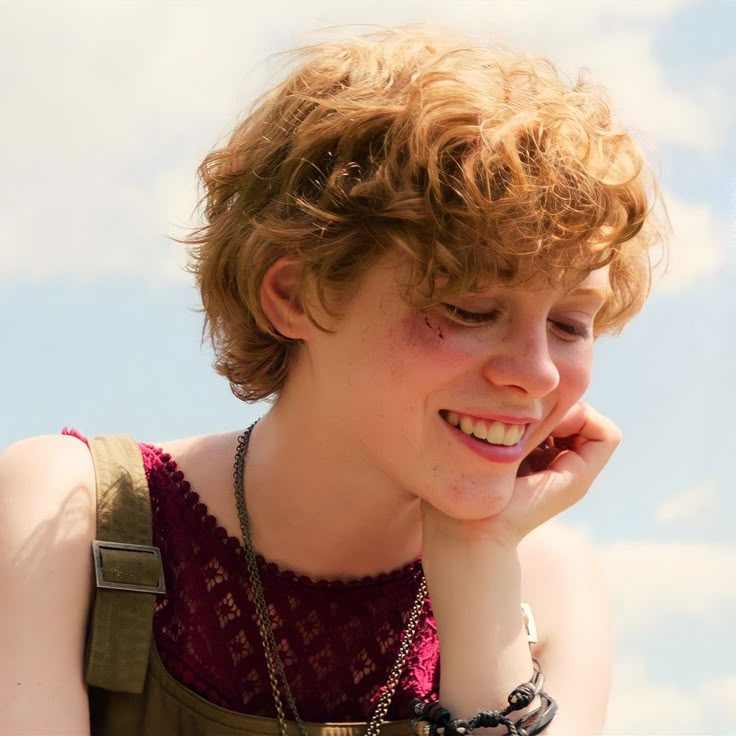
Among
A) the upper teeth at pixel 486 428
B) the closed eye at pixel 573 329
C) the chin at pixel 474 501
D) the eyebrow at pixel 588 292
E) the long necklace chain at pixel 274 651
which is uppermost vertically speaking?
the eyebrow at pixel 588 292

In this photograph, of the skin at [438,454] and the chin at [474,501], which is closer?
the skin at [438,454]

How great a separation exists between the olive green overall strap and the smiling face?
55 cm

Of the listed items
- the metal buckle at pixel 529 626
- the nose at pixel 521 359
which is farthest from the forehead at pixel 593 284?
the metal buckle at pixel 529 626

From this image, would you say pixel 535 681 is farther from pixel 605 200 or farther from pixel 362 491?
pixel 605 200

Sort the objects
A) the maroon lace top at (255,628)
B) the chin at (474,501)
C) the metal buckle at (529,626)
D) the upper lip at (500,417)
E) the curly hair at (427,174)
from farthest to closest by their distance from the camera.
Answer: the metal buckle at (529,626), the maroon lace top at (255,628), the chin at (474,501), the upper lip at (500,417), the curly hair at (427,174)

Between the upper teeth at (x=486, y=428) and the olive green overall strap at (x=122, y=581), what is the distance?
83cm

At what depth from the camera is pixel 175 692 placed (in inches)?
139

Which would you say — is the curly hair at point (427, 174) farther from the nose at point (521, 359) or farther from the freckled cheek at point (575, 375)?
the freckled cheek at point (575, 375)

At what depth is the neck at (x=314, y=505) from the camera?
3637 mm

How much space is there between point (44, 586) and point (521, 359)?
1240 millimetres

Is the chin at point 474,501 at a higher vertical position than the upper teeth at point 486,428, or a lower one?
lower

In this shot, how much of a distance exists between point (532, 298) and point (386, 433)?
47 centimetres

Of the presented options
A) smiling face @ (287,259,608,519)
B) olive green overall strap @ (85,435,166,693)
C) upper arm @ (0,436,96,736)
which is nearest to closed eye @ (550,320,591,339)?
smiling face @ (287,259,608,519)

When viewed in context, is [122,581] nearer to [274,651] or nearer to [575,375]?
[274,651]
